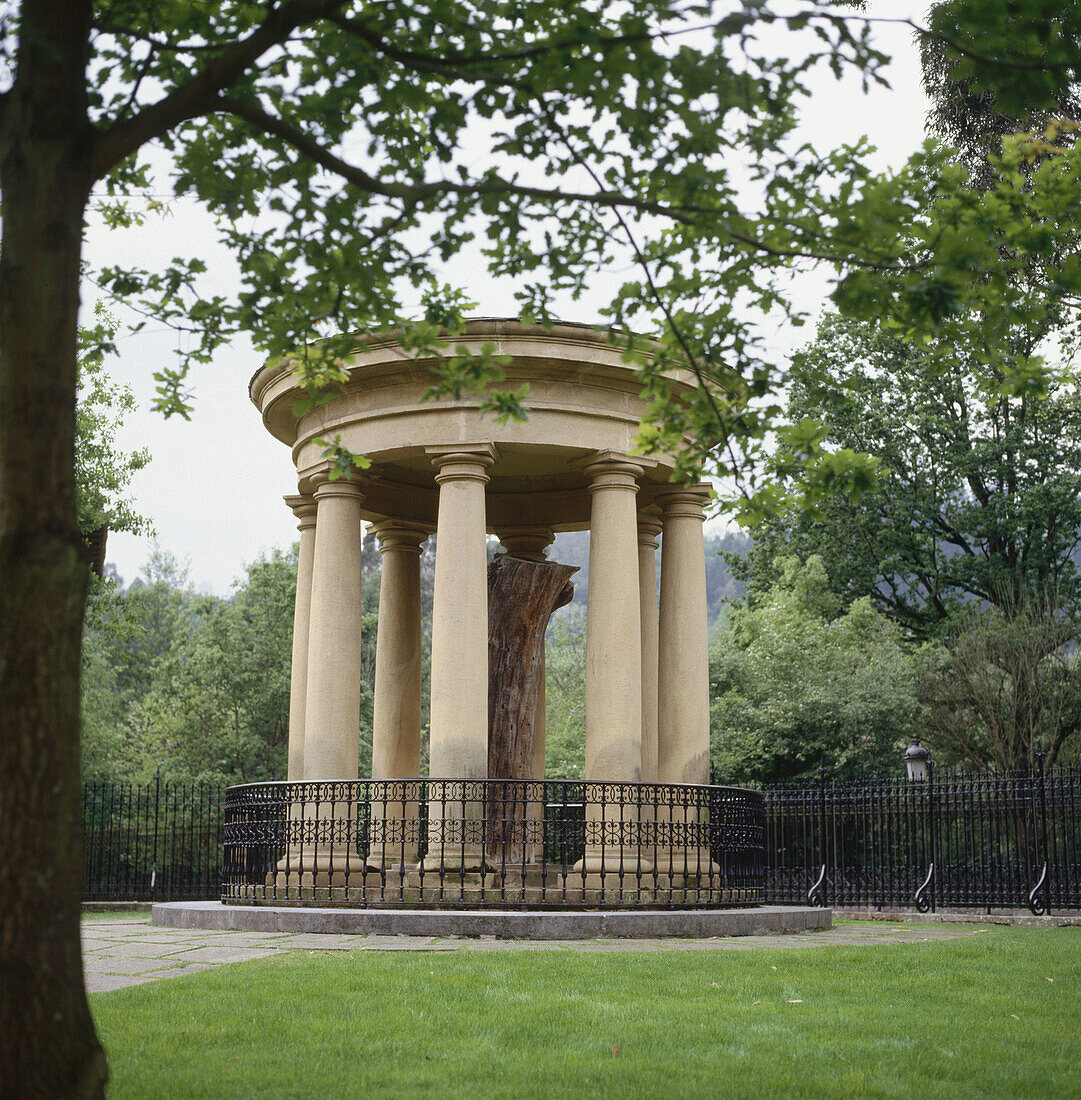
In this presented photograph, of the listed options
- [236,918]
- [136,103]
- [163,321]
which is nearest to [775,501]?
[163,321]

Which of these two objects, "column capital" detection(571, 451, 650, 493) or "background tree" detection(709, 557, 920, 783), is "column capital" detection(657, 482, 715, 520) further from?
"background tree" detection(709, 557, 920, 783)

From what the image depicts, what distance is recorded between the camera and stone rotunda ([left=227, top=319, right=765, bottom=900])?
15.9 m

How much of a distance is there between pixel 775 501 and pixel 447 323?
8.59 feet

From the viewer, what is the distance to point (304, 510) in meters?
19.8

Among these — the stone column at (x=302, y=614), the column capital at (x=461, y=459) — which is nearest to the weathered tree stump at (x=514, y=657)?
the column capital at (x=461, y=459)

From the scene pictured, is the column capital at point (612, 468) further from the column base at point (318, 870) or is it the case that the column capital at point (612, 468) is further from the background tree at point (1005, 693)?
the background tree at point (1005, 693)

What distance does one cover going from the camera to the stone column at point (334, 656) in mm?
17172

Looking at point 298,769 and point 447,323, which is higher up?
point 447,323

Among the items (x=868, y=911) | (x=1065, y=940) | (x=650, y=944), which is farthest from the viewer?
(x=868, y=911)

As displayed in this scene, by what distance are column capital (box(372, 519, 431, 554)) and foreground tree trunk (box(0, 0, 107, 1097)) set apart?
16037 millimetres

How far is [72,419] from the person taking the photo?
5168 millimetres

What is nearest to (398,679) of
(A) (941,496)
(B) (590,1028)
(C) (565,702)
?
(B) (590,1028)

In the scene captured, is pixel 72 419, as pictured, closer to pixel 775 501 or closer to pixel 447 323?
pixel 447 323

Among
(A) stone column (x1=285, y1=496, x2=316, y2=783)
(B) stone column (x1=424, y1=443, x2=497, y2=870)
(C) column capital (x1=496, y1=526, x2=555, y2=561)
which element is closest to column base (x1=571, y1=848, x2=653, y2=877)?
(B) stone column (x1=424, y1=443, x2=497, y2=870)
